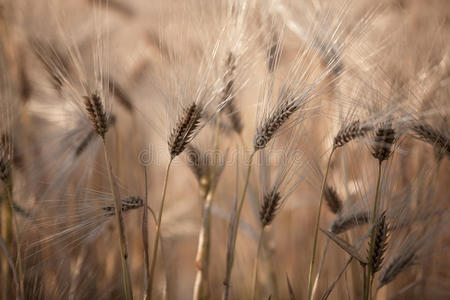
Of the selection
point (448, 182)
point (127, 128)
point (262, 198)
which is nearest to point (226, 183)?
point (127, 128)

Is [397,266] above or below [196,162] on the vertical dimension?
below

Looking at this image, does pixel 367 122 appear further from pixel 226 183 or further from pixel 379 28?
pixel 226 183

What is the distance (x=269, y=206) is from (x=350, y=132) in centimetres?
23

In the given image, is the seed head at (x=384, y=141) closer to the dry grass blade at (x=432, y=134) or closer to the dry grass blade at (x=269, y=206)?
the dry grass blade at (x=432, y=134)

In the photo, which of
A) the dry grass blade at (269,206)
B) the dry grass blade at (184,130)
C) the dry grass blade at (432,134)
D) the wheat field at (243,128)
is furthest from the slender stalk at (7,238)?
the dry grass blade at (432,134)

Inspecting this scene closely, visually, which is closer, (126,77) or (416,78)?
(416,78)

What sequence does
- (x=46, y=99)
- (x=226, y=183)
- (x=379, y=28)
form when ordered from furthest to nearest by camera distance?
(x=226, y=183) < (x=46, y=99) < (x=379, y=28)

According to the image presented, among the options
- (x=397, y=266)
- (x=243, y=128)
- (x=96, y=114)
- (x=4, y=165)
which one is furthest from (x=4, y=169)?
(x=397, y=266)

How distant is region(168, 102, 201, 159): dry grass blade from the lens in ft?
2.16

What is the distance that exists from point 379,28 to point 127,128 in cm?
109

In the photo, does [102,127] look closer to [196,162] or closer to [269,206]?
[196,162]

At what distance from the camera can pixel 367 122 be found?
696 mm

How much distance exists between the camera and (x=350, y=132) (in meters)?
0.68

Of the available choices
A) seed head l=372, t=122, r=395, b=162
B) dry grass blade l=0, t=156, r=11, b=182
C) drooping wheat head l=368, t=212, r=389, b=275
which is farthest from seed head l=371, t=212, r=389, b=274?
dry grass blade l=0, t=156, r=11, b=182
